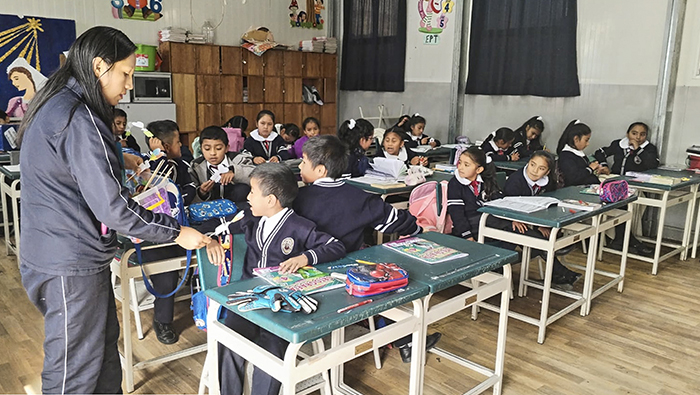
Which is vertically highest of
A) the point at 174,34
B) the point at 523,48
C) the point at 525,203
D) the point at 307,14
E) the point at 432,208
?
the point at 307,14

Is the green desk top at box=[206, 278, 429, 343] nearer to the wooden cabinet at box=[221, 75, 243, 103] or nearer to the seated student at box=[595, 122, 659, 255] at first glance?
the seated student at box=[595, 122, 659, 255]

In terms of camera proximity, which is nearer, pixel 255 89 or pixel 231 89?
pixel 231 89

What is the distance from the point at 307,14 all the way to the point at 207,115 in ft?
7.99

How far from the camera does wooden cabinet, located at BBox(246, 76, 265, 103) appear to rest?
7.61 meters

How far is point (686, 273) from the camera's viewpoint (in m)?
4.31

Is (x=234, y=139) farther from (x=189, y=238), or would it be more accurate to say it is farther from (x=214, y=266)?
(x=189, y=238)

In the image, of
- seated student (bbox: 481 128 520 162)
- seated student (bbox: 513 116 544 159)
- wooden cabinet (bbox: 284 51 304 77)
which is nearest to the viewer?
seated student (bbox: 481 128 520 162)

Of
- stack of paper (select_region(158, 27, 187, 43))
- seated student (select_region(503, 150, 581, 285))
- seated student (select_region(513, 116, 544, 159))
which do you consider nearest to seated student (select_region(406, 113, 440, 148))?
seated student (select_region(513, 116, 544, 159))

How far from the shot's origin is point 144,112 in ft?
21.6

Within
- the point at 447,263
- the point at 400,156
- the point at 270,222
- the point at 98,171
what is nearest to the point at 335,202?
the point at 270,222

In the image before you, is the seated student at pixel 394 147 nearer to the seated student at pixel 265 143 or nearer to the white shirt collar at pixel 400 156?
the white shirt collar at pixel 400 156

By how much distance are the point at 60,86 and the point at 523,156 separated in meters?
4.86

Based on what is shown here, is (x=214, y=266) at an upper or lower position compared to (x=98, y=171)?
lower

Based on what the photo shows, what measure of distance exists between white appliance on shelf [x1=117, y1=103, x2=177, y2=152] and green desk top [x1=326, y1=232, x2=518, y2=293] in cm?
496
